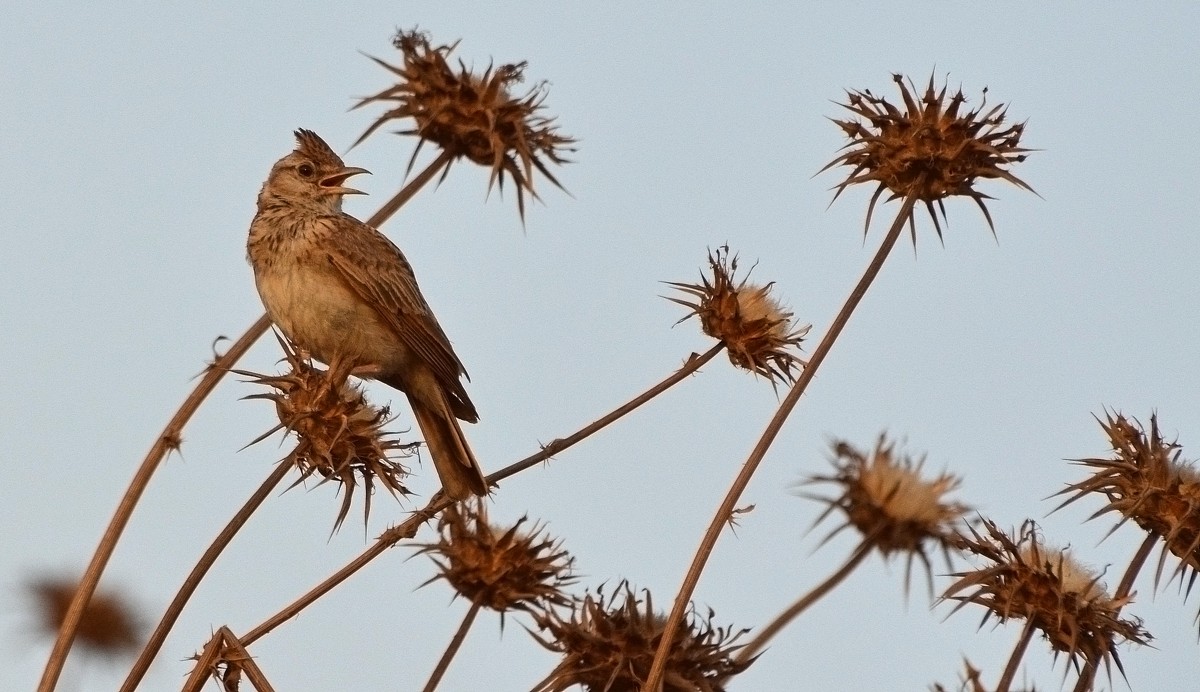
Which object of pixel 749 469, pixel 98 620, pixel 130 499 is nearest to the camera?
pixel 749 469

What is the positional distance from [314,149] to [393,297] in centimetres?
138

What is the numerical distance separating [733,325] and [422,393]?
2760 millimetres

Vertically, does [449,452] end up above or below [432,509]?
above

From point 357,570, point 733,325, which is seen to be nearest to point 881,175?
point 733,325

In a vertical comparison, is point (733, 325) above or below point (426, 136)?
below

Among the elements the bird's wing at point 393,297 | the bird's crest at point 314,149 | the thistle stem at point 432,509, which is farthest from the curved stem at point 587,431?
the bird's crest at point 314,149

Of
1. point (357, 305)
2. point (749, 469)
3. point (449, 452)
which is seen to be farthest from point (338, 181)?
point (749, 469)

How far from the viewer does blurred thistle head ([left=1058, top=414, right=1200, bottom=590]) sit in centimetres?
569

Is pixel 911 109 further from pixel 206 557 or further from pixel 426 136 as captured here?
pixel 206 557

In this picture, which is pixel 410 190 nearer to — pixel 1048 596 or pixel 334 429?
pixel 334 429

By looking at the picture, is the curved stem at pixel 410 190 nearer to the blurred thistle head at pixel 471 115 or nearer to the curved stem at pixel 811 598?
the blurred thistle head at pixel 471 115

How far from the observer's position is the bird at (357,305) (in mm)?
8445

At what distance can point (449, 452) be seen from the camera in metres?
8.39

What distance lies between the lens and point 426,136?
23.7 ft
